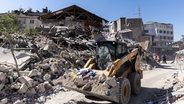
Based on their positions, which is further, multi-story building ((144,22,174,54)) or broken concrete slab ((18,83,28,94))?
multi-story building ((144,22,174,54))

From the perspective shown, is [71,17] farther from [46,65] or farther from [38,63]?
[46,65]

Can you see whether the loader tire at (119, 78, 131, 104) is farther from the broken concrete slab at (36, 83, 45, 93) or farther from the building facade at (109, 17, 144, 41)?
the building facade at (109, 17, 144, 41)

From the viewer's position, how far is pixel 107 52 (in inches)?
445

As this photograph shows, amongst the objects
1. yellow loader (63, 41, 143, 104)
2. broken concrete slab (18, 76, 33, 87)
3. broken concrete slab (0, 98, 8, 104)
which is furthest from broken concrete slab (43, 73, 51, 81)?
yellow loader (63, 41, 143, 104)

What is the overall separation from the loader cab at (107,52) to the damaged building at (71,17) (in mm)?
19254

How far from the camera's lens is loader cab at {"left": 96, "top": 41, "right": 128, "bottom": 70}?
11.1 meters

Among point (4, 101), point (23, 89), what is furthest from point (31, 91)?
point (4, 101)

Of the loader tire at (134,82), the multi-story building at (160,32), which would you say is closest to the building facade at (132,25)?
the multi-story building at (160,32)

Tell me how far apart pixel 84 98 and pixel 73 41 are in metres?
12.1

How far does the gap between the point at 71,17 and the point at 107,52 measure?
20.1 m

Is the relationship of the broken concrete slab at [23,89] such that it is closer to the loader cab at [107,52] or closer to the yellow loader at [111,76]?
the yellow loader at [111,76]

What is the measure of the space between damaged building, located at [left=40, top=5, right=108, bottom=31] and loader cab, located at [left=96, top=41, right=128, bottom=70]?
1925cm

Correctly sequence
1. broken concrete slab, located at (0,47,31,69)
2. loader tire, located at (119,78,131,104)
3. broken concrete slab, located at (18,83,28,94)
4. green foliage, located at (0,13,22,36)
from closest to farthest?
loader tire, located at (119,78,131,104) < broken concrete slab, located at (18,83,28,94) < green foliage, located at (0,13,22,36) < broken concrete slab, located at (0,47,31,69)

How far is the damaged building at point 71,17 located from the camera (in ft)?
101
